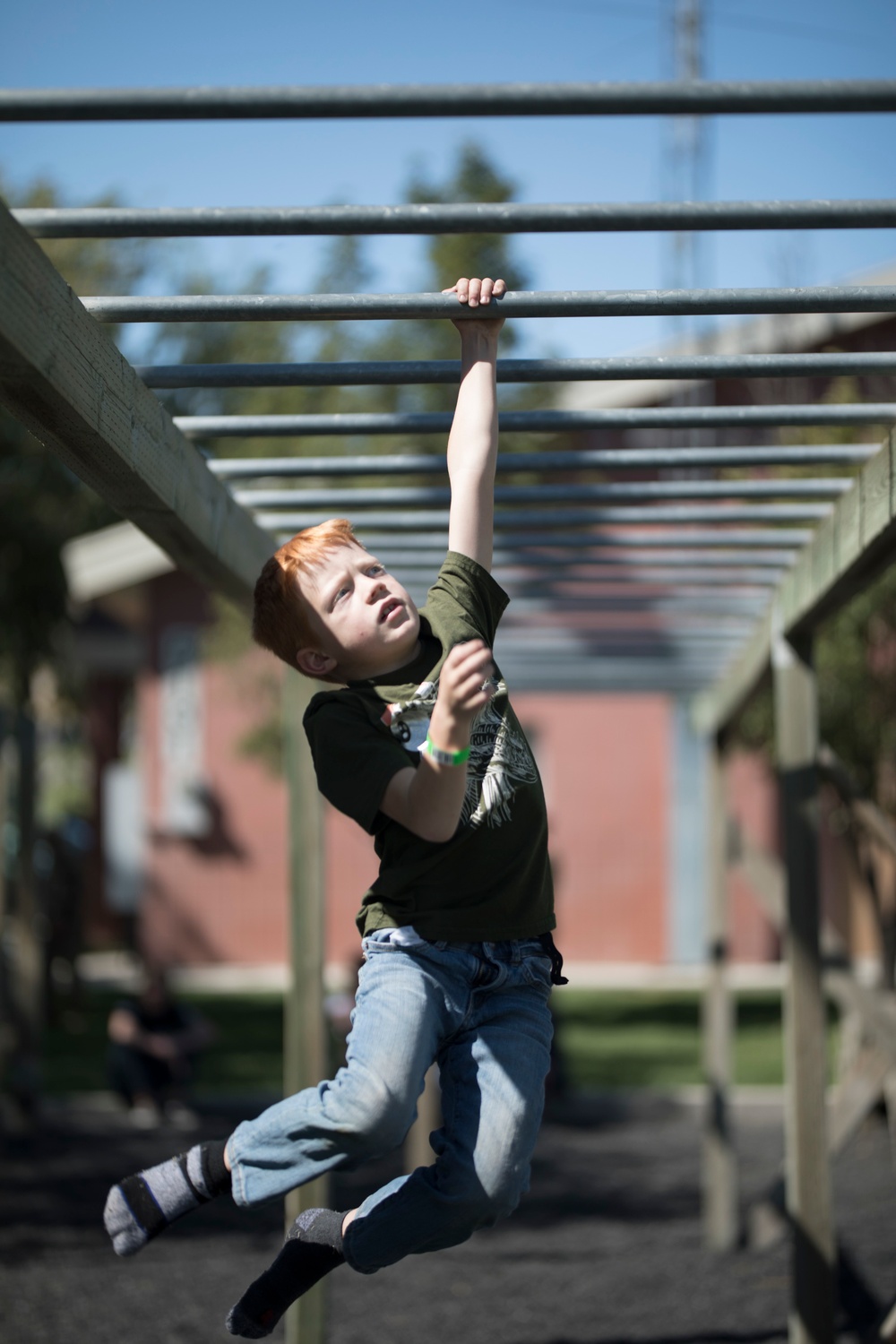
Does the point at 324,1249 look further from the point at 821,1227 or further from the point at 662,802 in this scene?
the point at 662,802

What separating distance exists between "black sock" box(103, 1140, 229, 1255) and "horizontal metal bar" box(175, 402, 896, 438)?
4.80ft

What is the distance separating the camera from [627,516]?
4.14m

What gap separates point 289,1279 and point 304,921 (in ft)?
7.34

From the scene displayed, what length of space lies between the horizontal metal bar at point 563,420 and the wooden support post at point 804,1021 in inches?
57.5

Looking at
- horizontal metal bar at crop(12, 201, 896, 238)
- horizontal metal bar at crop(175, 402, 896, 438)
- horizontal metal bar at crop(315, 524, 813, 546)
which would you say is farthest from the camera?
horizontal metal bar at crop(315, 524, 813, 546)

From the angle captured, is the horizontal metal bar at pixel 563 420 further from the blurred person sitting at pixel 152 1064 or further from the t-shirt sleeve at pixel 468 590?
the blurred person sitting at pixel 152 1064

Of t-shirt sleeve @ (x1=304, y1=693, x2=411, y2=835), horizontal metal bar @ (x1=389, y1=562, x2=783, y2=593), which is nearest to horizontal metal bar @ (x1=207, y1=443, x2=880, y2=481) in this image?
t-shirt sleeve @ (x1=304, y1=693, x2=411, y2=835)

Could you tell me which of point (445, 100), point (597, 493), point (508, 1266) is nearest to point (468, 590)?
point (445, 100)

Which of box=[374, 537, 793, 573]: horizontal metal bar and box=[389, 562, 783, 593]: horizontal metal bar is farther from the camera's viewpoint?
box=[389, 562, 783, 593]: horizontal metal bar

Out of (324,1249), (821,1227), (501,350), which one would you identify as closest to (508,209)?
(324,1249)

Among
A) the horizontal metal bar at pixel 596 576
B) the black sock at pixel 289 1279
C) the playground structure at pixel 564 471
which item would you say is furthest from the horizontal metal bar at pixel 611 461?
the black sock at pixel 289 1279

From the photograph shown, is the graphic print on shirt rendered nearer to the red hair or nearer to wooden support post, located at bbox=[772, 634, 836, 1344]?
the red hair

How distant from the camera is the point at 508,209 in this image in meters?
2.24

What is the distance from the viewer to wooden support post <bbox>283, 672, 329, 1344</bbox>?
482cm
